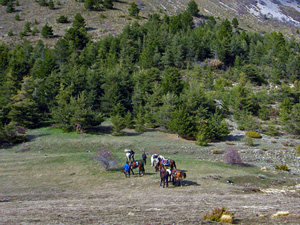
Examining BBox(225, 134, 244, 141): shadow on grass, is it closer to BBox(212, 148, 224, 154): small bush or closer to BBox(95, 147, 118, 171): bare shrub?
BBox(212, 148, 224, 154): small bush

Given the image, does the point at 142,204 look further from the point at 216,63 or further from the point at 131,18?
the point at 131,18

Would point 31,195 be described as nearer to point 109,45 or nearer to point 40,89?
point 40,89

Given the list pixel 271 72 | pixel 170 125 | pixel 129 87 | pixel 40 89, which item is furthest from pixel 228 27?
pixel 40 89

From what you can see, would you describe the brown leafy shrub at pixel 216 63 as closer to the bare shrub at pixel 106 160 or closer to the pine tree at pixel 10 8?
the bare shrub at pixel 106 160

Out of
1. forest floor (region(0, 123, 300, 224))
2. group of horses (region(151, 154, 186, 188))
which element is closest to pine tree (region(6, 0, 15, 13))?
forest floor (region(0, 123, 300, 224))

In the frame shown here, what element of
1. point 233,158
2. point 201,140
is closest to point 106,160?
point 233,158

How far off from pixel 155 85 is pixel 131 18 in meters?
59.7

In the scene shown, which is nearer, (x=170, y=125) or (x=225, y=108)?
(x=170, y=125)

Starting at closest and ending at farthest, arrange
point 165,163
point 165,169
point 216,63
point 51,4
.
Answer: point 165,169 < point 165,163 < point 216,63 < point 51,4

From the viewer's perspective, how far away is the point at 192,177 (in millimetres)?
18109

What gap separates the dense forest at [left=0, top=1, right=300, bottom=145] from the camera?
35.2 metres

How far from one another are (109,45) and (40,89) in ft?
92.7

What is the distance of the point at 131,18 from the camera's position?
93.7 m

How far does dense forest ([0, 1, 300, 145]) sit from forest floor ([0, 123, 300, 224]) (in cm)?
622
